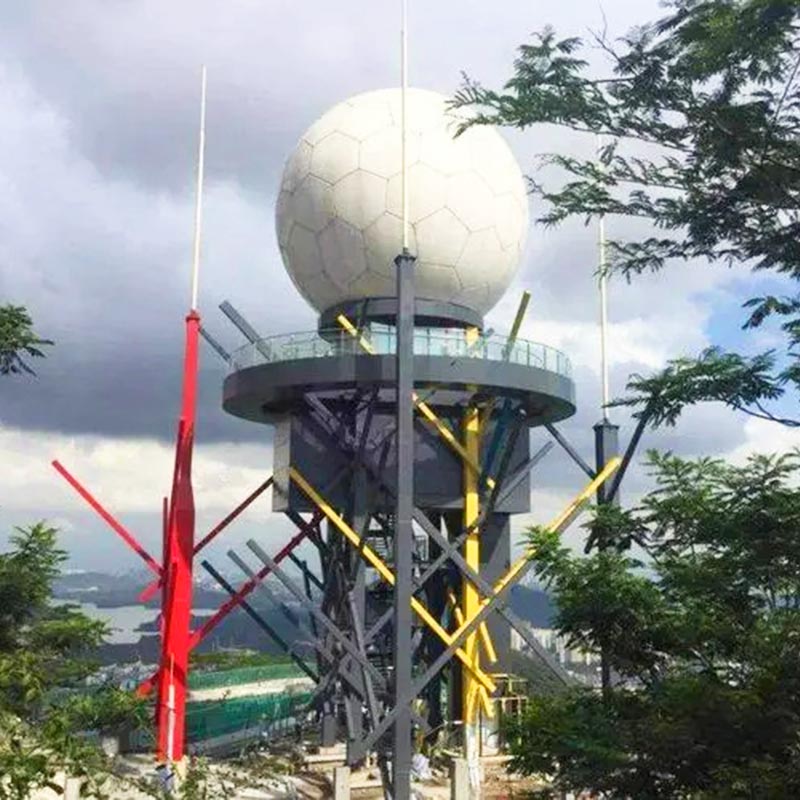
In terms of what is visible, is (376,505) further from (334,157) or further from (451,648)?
(334,157)

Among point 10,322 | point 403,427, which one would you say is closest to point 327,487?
point 403,427

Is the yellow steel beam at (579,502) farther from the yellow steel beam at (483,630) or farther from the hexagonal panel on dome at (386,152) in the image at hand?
the hexagonal panel on dome at (386,152)

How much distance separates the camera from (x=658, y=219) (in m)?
8.90

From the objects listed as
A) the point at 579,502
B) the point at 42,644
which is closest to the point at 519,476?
the point at 579,502

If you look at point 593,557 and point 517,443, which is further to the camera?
point 517,443

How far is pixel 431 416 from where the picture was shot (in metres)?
24.8

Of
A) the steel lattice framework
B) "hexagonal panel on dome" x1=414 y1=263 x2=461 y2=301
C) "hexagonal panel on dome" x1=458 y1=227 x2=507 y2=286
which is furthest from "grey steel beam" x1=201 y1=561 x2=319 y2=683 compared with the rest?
"hexagonal panel on dome" x1=458 y1=227 x2=507 y2=286

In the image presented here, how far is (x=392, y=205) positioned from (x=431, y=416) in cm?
521

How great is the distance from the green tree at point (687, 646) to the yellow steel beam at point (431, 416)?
1282 cm

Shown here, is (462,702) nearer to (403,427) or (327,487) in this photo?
(327,487)

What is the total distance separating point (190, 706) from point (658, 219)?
85.3 feet

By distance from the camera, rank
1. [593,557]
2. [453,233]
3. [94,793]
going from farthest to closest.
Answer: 1. [453,233]
2. [593,557]
3. [94,793]

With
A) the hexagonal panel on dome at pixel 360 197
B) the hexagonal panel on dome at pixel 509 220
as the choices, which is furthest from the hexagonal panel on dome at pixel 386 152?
the hexagonal panel on dome at pixel 509 220

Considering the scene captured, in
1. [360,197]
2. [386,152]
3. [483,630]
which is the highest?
[386,152]
